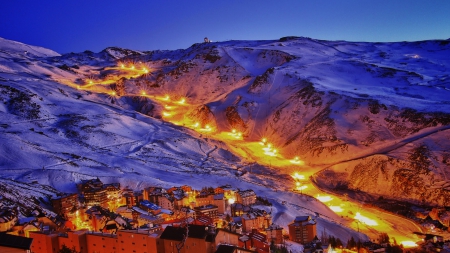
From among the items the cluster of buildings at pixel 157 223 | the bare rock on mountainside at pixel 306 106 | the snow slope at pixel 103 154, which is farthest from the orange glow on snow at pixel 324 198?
the cluster of buildings at pixel 157 223

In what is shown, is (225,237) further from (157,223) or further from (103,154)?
(103,154)

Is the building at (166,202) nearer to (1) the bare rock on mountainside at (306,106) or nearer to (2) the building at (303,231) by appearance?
(2) the building at (303,231)

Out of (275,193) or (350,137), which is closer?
(275,193)

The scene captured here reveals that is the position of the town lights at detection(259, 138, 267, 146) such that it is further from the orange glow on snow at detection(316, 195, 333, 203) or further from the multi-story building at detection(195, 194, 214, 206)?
the multi-story building at detection(195, 194, 214, 206)

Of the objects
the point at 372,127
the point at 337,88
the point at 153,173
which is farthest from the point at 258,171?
the point at 337,88

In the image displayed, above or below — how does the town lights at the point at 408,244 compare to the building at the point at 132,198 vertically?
below

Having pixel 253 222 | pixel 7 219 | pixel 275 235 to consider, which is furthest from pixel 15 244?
pixel 253 222

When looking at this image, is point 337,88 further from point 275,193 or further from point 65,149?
point 65,149
